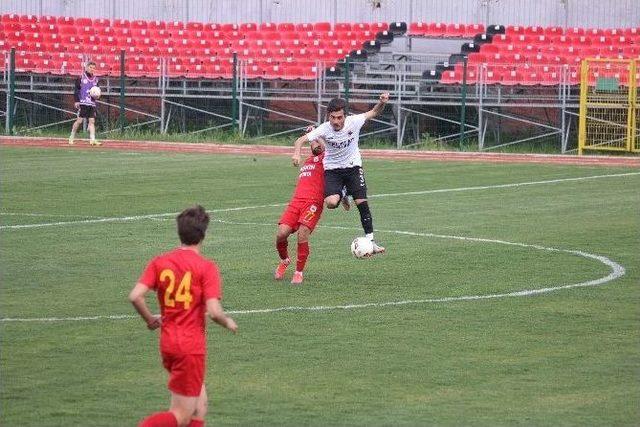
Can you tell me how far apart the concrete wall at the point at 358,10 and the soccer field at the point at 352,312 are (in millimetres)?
18387

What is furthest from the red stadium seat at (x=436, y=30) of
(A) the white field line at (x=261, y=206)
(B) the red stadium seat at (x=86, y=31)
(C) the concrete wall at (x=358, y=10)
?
(A) the white field line at (x=261, y=206)

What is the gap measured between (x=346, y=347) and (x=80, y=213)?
31.6 ft

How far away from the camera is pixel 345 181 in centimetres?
1458

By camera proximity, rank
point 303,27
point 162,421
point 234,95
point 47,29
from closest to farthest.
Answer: point 162,421 → point 234,95 → point 303,27 → point 47,29

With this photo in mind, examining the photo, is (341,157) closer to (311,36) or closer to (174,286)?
(174,286)

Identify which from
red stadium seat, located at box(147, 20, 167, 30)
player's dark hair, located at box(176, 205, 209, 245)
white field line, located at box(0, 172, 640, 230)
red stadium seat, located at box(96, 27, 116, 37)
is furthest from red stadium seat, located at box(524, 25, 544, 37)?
player's dark hair, located at box(176, 205, 209, 245)

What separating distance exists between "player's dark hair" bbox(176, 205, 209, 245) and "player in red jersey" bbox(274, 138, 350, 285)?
6.35 meters

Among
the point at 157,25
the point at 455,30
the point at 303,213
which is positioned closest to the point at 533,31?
A: the point at 455,30

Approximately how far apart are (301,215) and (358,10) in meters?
29.9

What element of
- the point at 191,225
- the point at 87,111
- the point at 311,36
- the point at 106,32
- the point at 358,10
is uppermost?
the point at 358,10

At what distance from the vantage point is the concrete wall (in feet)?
133

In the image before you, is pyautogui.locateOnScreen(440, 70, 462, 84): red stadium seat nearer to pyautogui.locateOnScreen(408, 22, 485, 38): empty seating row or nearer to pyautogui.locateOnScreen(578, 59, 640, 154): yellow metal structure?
pyautogui.locateOnScreen(578, 59, 640, 154): yellow metal structure

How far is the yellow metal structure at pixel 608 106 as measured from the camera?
32000 millimetres

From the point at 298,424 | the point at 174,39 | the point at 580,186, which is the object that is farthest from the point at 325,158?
the point at 174,39
